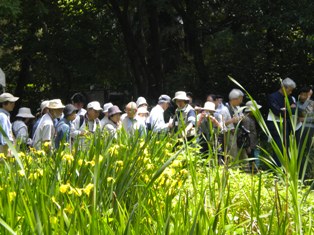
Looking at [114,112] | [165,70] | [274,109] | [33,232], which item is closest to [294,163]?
[33,232]

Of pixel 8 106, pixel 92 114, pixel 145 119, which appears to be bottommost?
pixel 145 119

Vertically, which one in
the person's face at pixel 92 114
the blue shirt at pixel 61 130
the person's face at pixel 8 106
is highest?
the person's face at pixel 8 106

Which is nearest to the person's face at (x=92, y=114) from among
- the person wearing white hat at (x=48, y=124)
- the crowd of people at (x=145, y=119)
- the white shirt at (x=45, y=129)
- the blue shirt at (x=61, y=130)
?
the crowd of people at (x=145, y=119)

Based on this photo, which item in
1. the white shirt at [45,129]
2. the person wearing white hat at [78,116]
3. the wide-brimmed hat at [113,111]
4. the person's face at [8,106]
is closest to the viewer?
the white shirt at [45,129]

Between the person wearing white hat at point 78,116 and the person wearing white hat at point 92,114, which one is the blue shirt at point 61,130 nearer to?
the person wearing white hat at point 78,116

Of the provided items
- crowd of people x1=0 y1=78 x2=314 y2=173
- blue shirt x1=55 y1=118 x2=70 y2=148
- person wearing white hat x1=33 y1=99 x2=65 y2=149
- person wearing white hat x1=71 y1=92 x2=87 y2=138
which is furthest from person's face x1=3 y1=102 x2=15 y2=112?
person wearing white hat x1=71 y1=92 x2=87 y2=138

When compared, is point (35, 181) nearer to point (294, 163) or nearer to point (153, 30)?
point (294, 163)

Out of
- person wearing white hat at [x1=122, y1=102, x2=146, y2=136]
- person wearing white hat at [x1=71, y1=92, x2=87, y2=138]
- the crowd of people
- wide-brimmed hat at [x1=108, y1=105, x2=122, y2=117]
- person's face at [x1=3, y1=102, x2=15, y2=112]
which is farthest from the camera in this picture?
wide-brimmed hat at [x1=108, y1=105, x2=122, y2=117]

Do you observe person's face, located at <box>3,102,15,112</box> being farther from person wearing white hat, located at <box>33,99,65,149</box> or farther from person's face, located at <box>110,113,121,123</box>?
person's face, located at <box>110,113,121,123</box>

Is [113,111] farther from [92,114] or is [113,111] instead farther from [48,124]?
[48,124]

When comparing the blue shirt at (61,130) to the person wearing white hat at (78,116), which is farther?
the person wearing white hat at (78,116)

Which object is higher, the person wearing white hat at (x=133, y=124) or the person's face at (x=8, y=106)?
the person's face at (x=8, y=106)

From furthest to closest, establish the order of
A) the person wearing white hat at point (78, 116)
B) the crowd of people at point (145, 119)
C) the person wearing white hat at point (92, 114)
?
1. the person wearing white hat at point (92, 114)
2. the person wearing white hat at point (78, 116)
3. the crowd of people at point (145, 119)

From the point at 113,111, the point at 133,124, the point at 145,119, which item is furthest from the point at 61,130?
the point at 133,124
